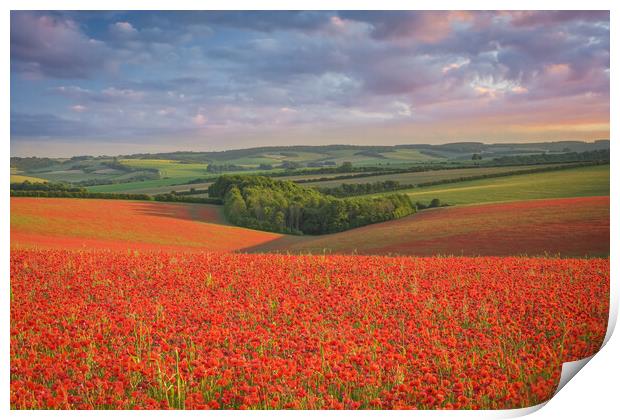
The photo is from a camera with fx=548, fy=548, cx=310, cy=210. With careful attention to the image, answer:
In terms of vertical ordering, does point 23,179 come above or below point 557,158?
below

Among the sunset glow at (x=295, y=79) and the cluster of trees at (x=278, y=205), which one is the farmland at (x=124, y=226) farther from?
the sunset glow at (x=295, y=79)

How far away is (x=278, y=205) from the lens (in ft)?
28.7

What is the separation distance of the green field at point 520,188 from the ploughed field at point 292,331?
4.32 ft

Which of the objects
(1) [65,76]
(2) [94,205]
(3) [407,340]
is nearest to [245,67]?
(1) [65,76]

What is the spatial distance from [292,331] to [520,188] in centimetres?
619

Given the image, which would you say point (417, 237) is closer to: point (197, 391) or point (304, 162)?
point (304, 162)

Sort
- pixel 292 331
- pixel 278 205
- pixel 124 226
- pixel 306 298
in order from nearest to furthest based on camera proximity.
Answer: pixel 292 331 < pixel 306 298 < pixel 278 205 < pixel 124 226

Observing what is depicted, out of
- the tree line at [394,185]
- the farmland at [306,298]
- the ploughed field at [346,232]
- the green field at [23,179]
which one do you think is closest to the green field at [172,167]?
the farmland at [306,298]

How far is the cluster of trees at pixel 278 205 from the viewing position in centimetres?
867

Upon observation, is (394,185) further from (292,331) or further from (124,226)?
(292,331)

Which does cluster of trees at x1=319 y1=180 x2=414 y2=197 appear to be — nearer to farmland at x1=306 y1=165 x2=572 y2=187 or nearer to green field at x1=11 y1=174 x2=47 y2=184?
farmland at x1=306 y1=165 x2=572 y2=187

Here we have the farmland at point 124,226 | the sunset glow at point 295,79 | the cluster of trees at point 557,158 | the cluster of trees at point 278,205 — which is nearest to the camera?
the sunset glow at point 295,79

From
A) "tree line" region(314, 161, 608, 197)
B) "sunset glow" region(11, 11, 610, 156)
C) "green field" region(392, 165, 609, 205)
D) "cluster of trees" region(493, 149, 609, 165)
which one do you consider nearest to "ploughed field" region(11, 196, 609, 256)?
"green field" region(392, 165, 609, 205)

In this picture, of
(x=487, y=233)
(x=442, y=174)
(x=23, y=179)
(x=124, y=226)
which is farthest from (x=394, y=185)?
(x=23, y=179)
